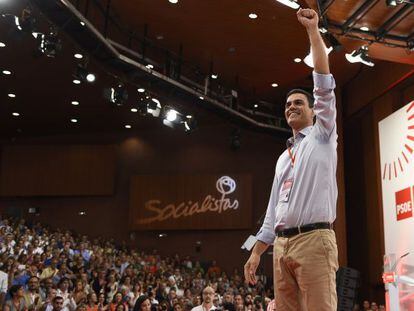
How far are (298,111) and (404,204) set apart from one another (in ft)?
23.5

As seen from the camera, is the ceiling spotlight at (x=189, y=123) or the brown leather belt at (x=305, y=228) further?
the ceiling spotlight at (x=189, y=123)

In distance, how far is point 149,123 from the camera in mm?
17000

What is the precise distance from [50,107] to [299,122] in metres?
14.2

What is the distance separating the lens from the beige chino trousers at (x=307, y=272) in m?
2.02

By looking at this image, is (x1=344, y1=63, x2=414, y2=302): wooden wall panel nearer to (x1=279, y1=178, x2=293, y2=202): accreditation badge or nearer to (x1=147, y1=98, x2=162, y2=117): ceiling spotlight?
(x1=147, y1=98, x2=162, y2=117): ceiling spotlight

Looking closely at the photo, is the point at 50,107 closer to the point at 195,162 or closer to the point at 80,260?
the point at 195,162

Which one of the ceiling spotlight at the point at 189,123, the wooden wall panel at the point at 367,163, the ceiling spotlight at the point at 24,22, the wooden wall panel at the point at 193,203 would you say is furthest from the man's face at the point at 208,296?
the wooden wall panel at the point at 193,203

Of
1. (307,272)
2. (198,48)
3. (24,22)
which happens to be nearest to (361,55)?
(198,48)

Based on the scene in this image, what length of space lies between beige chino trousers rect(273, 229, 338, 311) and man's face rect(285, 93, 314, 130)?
1.60ft

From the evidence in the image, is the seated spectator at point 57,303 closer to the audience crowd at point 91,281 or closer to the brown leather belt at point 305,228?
the audience crowd at point 91,281

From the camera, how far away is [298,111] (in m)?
2.31

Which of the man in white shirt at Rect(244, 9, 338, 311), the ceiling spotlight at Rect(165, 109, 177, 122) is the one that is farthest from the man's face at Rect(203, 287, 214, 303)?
the ceiling spotlight at Rect(165, 109, 177, 122)

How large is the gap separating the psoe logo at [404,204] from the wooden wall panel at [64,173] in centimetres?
1048

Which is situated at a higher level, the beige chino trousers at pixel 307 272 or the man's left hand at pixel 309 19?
the man's left hand at pixel 309 19
